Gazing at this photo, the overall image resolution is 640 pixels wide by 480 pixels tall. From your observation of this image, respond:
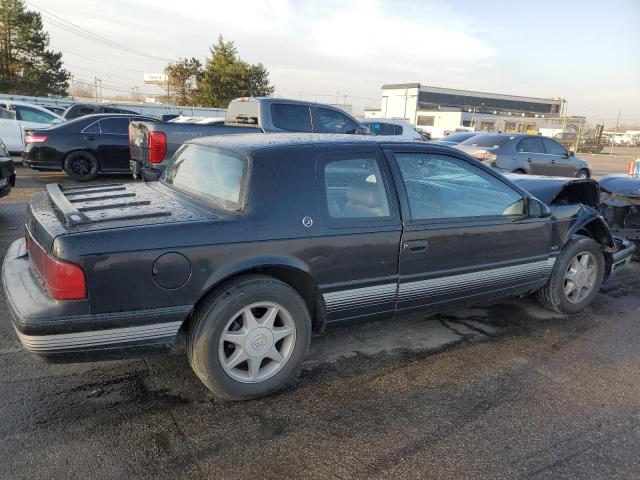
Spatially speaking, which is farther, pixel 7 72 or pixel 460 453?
pixel 7 72

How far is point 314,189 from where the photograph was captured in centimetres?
303

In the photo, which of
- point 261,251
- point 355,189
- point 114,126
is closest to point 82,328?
point 261,251

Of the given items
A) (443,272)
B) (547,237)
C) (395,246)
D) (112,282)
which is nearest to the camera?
(112,282)

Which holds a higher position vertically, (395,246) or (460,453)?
(395,246)

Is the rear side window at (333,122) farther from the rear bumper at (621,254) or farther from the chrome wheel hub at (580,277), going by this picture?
the chrome wheel hub at (580,277)

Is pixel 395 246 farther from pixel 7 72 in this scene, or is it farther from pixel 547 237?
pixel 7 72

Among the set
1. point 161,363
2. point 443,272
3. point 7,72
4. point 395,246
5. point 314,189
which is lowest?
point 161,363

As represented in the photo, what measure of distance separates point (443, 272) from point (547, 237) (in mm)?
1223

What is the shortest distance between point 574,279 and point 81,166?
9944 millimetres

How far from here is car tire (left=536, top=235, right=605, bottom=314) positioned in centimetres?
434

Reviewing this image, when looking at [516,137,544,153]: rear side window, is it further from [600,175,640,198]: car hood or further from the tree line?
the tree line

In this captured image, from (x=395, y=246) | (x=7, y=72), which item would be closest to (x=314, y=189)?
(x=395, y=246)

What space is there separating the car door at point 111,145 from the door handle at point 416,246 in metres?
9.28

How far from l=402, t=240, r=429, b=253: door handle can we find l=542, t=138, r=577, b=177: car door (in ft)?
35.6
